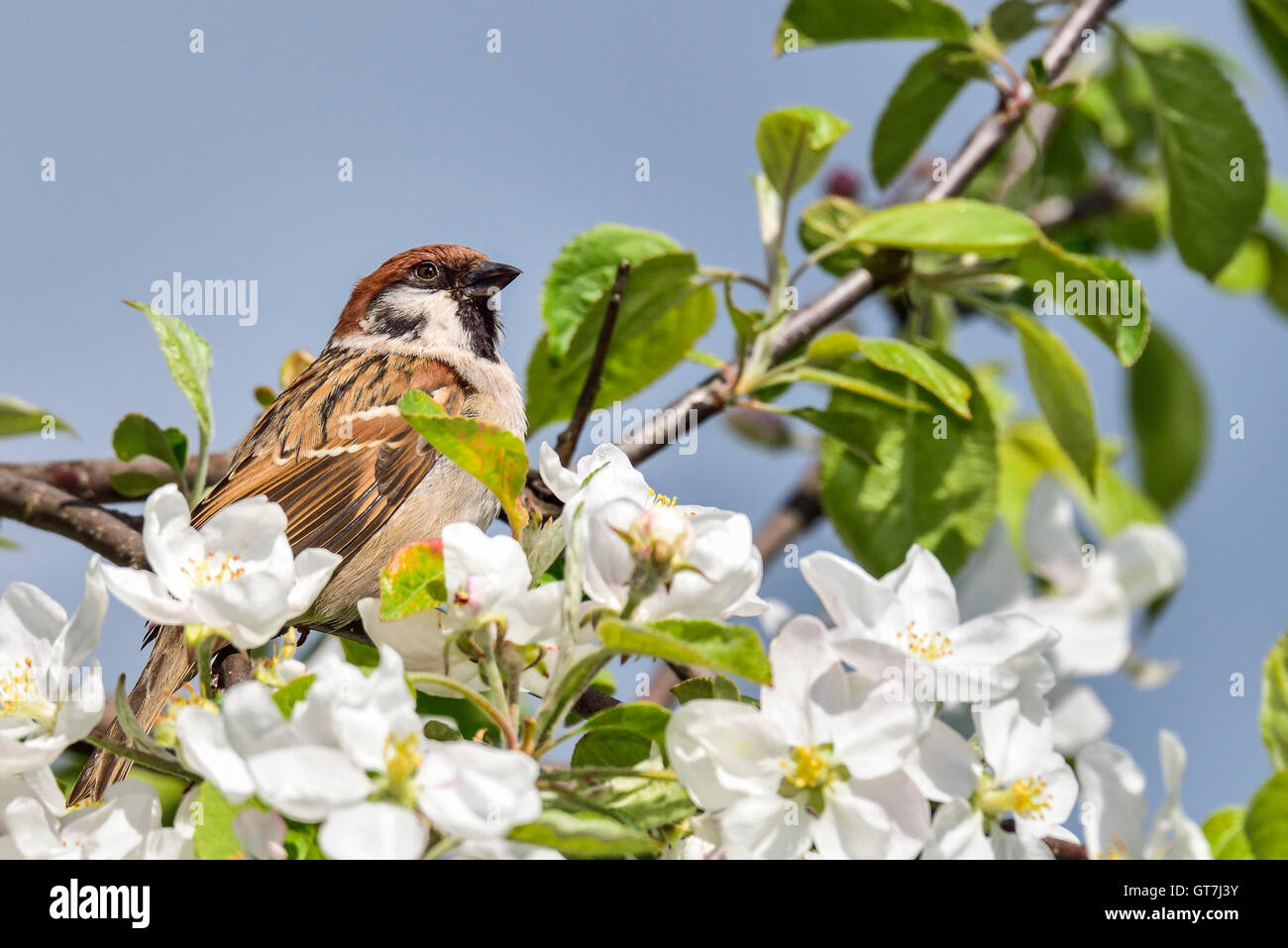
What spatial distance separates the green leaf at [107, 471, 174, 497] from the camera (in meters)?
2.84

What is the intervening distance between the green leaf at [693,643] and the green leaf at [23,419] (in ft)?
6.67

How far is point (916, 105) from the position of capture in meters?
3.18

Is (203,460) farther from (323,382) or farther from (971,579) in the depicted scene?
(971,579)

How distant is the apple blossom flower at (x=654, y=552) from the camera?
139 centimetres

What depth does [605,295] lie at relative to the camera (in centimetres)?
255

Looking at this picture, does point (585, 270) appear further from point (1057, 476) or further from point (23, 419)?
point (1057, 476)

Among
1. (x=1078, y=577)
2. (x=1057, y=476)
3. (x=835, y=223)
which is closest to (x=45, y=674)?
(x=835, y=223)

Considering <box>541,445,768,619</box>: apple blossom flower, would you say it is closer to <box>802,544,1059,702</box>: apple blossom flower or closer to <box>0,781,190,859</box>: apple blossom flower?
<box>802,544,1059,702</box>: apple blossom flower

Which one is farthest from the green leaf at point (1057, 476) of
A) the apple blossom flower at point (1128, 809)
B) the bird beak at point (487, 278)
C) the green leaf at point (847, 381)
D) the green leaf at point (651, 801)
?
the green leaf at point (651, 801)

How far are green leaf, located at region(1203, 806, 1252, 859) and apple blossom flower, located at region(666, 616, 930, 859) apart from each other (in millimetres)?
773

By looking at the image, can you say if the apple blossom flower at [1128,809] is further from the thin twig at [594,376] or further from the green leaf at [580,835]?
the thin twig at [594,376]

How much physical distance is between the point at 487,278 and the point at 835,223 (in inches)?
57.5
